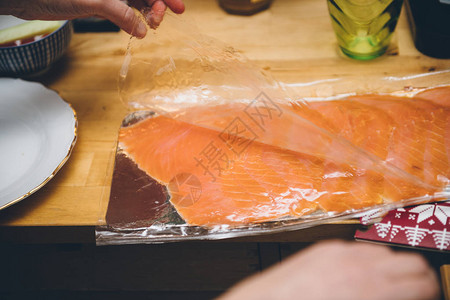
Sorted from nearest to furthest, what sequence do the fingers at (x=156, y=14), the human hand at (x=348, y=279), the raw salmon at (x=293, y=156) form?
the human hand at (x=348, y=279)
the raw salmon at (x=293, y=156)
the fingers at (x=156, y=14)

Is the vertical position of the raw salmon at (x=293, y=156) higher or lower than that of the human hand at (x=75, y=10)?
lower

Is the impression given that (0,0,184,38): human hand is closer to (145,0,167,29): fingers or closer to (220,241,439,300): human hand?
(145,0,167,29): fingers

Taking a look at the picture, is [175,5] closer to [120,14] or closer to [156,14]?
[156,14]

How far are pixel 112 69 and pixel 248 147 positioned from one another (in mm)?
630

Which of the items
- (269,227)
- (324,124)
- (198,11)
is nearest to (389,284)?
(269,227)

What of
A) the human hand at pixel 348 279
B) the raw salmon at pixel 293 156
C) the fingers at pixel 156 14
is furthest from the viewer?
the fingers at pixel 156 14

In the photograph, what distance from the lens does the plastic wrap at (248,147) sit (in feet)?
3.44

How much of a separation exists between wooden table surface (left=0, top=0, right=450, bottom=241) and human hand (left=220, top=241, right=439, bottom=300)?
0.41 m

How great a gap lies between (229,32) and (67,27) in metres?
0.58

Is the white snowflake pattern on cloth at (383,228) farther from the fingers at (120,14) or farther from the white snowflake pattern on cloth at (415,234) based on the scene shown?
the fingers at (120,14)

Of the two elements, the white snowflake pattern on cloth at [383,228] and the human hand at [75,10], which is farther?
the human hand at [75,10]

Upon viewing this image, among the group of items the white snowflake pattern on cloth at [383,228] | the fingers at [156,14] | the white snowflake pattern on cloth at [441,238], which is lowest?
the white snowflake pattern on cloth at [383,228]

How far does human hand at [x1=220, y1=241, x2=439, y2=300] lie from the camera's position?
0.59 m

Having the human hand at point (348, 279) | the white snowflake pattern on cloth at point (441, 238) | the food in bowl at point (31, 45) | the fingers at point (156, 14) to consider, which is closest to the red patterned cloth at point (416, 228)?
the white snowflake pattern on cloth at point (441, 238)
